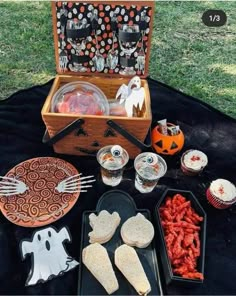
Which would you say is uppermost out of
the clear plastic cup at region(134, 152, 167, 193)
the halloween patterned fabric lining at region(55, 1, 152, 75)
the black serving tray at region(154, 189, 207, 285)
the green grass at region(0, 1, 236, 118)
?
the halloween patterned fabric lining at region(55, 1, 152, 75)

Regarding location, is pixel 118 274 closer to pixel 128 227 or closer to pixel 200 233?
pixel 128 227

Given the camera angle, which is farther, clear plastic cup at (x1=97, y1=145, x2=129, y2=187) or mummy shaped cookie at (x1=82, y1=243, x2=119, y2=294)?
clear plastic cup at (x1=97, y1=145, x2=129, y2=187)

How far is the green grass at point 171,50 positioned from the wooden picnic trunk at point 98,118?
655mm

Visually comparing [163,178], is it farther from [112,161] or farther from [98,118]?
[98,118]

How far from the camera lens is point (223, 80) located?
1.88 m

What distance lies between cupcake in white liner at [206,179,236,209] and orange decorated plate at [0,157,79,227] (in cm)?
47

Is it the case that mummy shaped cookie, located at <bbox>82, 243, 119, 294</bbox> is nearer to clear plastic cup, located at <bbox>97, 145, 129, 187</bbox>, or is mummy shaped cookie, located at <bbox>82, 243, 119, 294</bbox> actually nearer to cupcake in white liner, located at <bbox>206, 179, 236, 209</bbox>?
clear plastic cup, located at <bbox>97, 145, 129, 187</bbox>

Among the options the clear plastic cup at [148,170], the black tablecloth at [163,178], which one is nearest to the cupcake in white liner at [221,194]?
the black tablecloth at [163,178]

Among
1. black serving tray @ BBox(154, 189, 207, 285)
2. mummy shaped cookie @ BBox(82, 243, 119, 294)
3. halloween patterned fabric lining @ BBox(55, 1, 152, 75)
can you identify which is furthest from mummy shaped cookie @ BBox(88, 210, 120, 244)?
halloween patterned fabric lining @ BBox(55, 1, 152, 75)

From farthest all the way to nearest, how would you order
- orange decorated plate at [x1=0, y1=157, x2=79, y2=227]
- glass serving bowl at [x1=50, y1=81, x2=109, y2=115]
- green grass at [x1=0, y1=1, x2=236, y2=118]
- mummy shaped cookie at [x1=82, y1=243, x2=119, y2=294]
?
green grass at [x1=0, y1=1, x2=236, y2=118], glass serving bowl at [x1=50, y1=81, x2=109, y2=115], orange decorated plate at [x1=0, y1=157, x2=79, y2=227], mummy shaped cookie at [x1=82, y1=243, x2=119, y2=294]

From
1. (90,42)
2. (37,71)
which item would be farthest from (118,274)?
(37,71)

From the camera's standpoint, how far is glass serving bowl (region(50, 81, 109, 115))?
107 centimetres

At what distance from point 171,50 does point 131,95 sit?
1.20 meters

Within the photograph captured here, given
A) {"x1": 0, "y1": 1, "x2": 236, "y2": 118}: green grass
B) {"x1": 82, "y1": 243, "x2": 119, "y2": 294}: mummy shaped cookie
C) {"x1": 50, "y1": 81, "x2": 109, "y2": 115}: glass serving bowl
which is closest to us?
{"x1": 82, "y1": 243, "x2": 119, "y2": 294}: mummy shaped cookie
